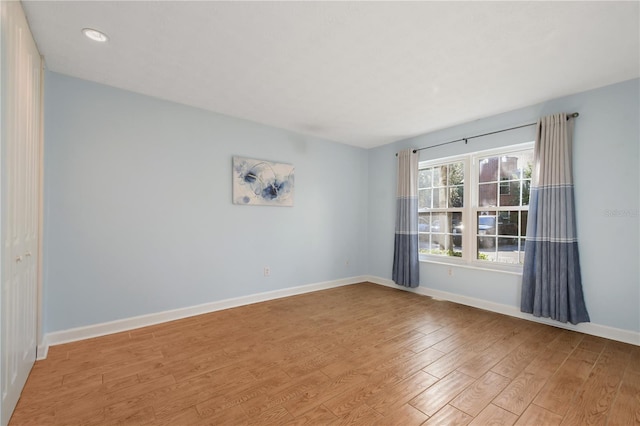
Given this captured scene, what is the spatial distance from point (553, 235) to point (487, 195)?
1.00 m

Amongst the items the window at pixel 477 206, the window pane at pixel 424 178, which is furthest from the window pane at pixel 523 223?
the window pane at pixel 424 178

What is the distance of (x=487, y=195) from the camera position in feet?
12.9

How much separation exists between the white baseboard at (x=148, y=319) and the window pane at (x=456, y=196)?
2.57 meters

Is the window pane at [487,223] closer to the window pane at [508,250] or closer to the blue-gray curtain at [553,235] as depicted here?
the window pane at [508,250]

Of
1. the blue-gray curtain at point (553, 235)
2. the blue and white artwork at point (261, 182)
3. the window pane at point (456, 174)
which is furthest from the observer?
the window pane at point (456, 174)

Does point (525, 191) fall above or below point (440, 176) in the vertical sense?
below

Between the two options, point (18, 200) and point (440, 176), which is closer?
point (18, 200)

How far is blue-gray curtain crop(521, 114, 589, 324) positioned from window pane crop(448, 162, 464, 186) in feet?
3.26

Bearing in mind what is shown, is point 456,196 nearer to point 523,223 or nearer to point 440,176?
point 440,176

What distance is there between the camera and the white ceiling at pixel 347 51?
1.87 m

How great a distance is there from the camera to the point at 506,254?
372 cm

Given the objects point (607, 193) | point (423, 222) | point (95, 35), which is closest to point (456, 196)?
point (423, 222)

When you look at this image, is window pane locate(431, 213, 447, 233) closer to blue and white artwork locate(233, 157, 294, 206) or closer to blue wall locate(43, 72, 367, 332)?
blue wall locate(43, 72, 367, 332)

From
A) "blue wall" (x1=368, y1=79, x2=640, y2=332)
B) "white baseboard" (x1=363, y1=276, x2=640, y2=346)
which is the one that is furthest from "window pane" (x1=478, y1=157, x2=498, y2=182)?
"white baseboard" (x1=363, y1=276, x2=640, y2=346)
